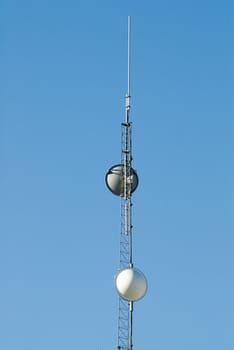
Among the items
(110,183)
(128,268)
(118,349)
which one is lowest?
(118,349)

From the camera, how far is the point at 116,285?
5984 centimetres

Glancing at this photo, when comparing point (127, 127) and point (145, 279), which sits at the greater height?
point (127, 127)

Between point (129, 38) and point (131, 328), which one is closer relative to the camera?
point (131, 328)

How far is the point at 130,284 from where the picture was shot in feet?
195

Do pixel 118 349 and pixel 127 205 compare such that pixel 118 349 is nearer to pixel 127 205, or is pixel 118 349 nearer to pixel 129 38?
pixel 127 205

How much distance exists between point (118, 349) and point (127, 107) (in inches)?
504

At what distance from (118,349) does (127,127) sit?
11608 millimetres

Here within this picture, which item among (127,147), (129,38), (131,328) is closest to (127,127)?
(127,147)

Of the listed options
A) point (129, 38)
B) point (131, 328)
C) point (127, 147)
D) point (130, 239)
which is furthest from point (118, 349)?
point (129, 38)

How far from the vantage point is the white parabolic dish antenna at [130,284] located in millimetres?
59500

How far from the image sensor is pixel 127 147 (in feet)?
205

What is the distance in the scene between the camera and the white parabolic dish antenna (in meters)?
59.5

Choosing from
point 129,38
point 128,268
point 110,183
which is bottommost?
point 128,268

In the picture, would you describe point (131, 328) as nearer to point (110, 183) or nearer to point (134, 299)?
point (134, 299)
